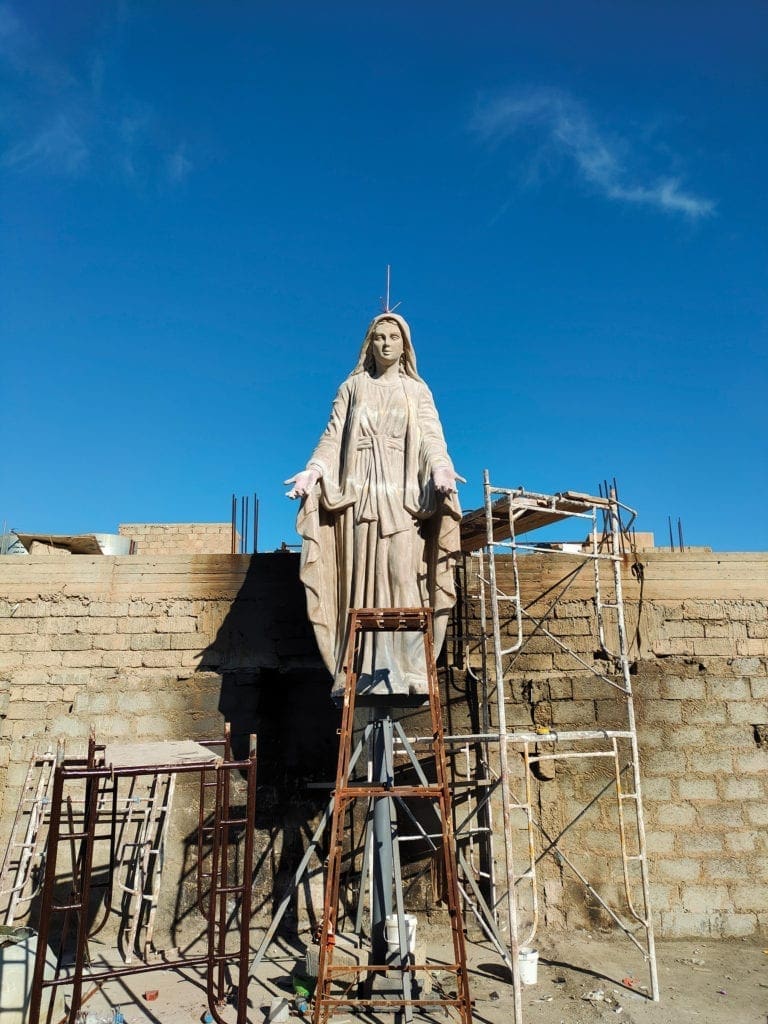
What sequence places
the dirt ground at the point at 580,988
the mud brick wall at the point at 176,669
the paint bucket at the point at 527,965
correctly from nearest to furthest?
1. the dirt ground at the point at 580,988
2. the paint bucket at the point at 527,965
3. the mud brick wall at the point at 176,669

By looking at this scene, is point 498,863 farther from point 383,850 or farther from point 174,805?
point 174,805

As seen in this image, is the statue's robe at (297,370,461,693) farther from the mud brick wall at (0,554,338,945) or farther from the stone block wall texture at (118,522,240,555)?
the stone block wall texture at (118,522,240,555)

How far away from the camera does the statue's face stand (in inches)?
274

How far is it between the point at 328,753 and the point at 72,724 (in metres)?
2.52

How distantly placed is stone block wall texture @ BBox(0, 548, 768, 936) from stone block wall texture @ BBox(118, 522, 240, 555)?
571 cm

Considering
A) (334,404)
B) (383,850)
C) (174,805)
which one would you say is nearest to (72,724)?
(174,805)

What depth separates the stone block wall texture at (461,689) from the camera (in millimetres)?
7332

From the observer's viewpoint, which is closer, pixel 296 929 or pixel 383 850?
pixel 383 850

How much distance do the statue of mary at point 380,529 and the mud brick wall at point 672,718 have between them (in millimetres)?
1830

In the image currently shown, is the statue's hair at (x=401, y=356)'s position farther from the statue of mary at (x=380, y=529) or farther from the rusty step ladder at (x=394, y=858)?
the rusty step ladder at (x=394, y=858)

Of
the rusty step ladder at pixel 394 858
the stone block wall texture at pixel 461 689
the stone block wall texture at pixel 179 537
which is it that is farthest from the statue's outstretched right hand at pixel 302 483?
the stone block wall texture at pixel 179 537

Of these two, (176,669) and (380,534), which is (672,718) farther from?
(176,669)

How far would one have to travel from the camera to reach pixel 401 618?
18.8ft

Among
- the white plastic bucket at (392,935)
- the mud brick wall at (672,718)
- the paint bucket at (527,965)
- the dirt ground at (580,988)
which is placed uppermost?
the mud brick wall at (672,718)
